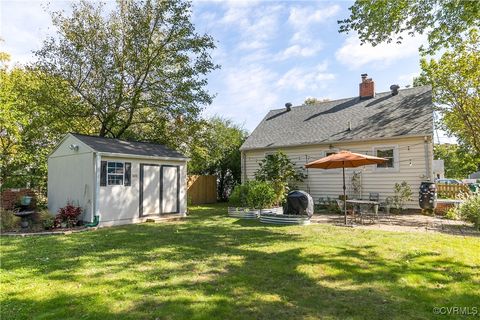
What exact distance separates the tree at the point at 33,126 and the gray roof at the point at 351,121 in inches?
364

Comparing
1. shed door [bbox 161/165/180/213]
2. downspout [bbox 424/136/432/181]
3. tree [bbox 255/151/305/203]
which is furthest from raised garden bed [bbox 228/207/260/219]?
downspout [bbox 424/136/432/181]

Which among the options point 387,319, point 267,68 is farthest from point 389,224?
point 267,68

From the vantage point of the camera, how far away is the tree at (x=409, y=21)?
764 centimetres

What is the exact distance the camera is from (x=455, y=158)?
37688 millimetres

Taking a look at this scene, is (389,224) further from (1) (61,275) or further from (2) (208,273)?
(1) (61,275)

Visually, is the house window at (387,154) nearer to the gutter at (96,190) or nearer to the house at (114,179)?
the house at (114,179)

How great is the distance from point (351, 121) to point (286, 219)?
7684 mm

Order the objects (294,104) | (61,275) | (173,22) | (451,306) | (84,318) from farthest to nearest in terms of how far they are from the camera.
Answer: (294,104), (173,22), (61,275), (451,306), (84,318)

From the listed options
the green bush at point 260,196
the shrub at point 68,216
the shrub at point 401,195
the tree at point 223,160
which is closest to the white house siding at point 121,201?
the shrub at point 68,216

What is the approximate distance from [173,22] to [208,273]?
12.3 metres

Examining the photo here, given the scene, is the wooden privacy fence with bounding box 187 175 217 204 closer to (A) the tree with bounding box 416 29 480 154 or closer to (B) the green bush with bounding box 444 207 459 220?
(B) the green bush with bounding box 444 207 459 220

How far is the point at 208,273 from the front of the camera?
4848mm

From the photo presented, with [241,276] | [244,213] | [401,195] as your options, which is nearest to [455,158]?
[401,195]

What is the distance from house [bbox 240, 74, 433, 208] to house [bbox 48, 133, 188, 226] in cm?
620
